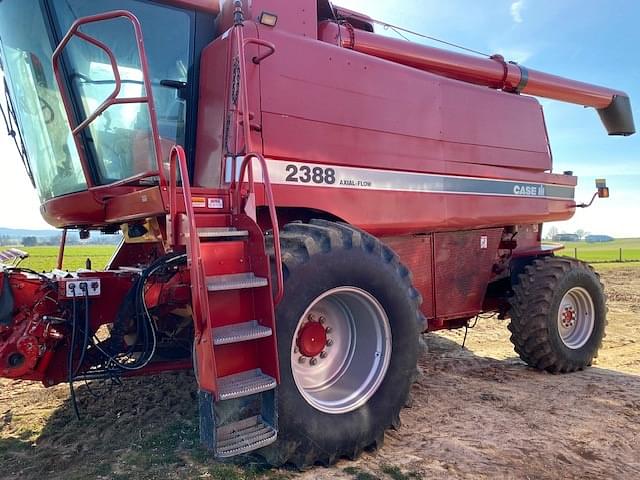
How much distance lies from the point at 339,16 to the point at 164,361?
3421 mm

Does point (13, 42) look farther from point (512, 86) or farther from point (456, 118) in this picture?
point (512, 86)

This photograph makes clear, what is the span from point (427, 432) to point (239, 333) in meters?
1.78

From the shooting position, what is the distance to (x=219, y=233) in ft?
10.1

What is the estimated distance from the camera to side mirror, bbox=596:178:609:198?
6633 mm

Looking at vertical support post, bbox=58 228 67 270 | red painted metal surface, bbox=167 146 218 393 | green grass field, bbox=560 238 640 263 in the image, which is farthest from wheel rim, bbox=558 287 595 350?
green grass field, bbox=560 238 640 263

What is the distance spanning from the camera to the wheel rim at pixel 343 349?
3.49 m

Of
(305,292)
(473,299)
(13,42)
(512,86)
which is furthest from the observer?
(512,86)

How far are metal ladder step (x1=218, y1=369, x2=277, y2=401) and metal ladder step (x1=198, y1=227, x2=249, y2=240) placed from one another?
79 centimetres

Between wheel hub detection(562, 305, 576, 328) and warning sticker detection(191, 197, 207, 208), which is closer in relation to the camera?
warning sticker detection(191, 197, 207, 208)

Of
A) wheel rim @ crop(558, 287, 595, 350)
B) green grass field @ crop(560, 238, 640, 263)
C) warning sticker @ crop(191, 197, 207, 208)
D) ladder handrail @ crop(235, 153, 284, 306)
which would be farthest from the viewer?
green grass field @ crop(560, 238, 640, 263)

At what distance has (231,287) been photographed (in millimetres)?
2836

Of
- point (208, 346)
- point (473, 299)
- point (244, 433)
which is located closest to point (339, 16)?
point (473, 299)

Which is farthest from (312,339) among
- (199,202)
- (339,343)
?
(199,202)

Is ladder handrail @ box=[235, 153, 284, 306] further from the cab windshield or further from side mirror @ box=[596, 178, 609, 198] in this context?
side mirror @ box=[596, 178, 609, 198]
